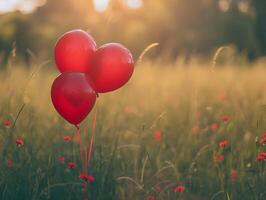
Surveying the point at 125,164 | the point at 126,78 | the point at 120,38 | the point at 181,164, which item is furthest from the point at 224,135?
the point at 120,38

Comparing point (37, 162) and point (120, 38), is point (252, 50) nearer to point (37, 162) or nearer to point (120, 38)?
point (120, 38)

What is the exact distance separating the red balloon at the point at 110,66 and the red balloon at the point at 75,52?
0.05 meters

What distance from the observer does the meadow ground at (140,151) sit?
2876mm

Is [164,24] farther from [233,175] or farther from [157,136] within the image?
[233,175]

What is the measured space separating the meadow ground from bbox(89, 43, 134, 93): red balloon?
1.07 feet

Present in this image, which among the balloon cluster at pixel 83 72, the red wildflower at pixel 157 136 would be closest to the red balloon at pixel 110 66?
the balloon cluster at pixel 83 72

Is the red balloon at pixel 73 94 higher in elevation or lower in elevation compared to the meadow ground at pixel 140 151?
higher

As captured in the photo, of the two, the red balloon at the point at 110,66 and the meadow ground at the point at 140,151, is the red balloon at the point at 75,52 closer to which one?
the red balloon at the point at 110,66

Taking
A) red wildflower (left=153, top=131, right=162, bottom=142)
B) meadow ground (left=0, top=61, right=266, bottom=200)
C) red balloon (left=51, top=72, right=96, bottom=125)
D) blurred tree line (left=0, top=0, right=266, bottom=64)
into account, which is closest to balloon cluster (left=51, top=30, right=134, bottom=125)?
red balloon (left=51, top=72, right=96, bottom=125)

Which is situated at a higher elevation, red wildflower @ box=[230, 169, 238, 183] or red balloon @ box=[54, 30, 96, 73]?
red balloon @ box=[54, 30, 96, 73]

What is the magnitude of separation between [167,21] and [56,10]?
4.53m

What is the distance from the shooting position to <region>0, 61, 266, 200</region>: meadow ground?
288cm

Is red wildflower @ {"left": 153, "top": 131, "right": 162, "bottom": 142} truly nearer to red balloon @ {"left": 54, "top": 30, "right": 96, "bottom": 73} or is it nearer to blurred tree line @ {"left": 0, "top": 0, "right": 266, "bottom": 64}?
red balloon @ {"left": 54, "top": 30, "right": 96, "bottom": 73}

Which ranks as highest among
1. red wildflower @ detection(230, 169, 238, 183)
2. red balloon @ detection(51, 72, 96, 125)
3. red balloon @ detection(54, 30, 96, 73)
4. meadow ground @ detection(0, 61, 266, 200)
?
red balloon @ detection(54, 30, 96, 73)
